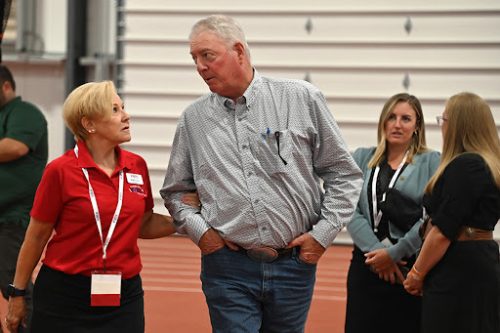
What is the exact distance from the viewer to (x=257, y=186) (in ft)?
11.1

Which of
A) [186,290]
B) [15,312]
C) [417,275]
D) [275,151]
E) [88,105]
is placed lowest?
[186,290]

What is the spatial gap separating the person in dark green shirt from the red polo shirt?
1.68 metres

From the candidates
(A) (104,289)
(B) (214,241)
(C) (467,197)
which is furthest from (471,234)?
(A) (104,289)

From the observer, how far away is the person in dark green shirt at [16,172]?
16.4 feet

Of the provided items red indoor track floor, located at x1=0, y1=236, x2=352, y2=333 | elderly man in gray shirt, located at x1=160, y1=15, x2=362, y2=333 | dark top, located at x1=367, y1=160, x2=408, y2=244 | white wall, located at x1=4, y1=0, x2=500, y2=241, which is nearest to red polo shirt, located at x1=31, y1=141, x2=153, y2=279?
elderly man in gray shirt, located at x1=160, y1=15, x2=362, y2=333

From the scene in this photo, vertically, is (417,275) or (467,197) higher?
(467,197)

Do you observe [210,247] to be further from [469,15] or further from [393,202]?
[469,15]

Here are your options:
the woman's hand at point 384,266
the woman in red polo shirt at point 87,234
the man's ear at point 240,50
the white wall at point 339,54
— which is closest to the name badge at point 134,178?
the woman in red polo shirt at point 87,234

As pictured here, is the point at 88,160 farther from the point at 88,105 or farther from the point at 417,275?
the point at 417,275

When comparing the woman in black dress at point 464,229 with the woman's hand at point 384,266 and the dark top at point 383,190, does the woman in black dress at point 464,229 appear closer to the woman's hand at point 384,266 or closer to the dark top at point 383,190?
the woman's hand at point 384,266

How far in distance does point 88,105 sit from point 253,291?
3.20 feet

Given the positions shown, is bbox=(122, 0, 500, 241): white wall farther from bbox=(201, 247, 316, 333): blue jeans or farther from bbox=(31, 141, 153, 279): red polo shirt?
bbox=(31, 141, 153, 279): red polo shirt

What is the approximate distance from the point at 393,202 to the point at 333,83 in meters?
6.52

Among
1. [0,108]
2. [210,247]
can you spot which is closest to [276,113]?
[210,247]
